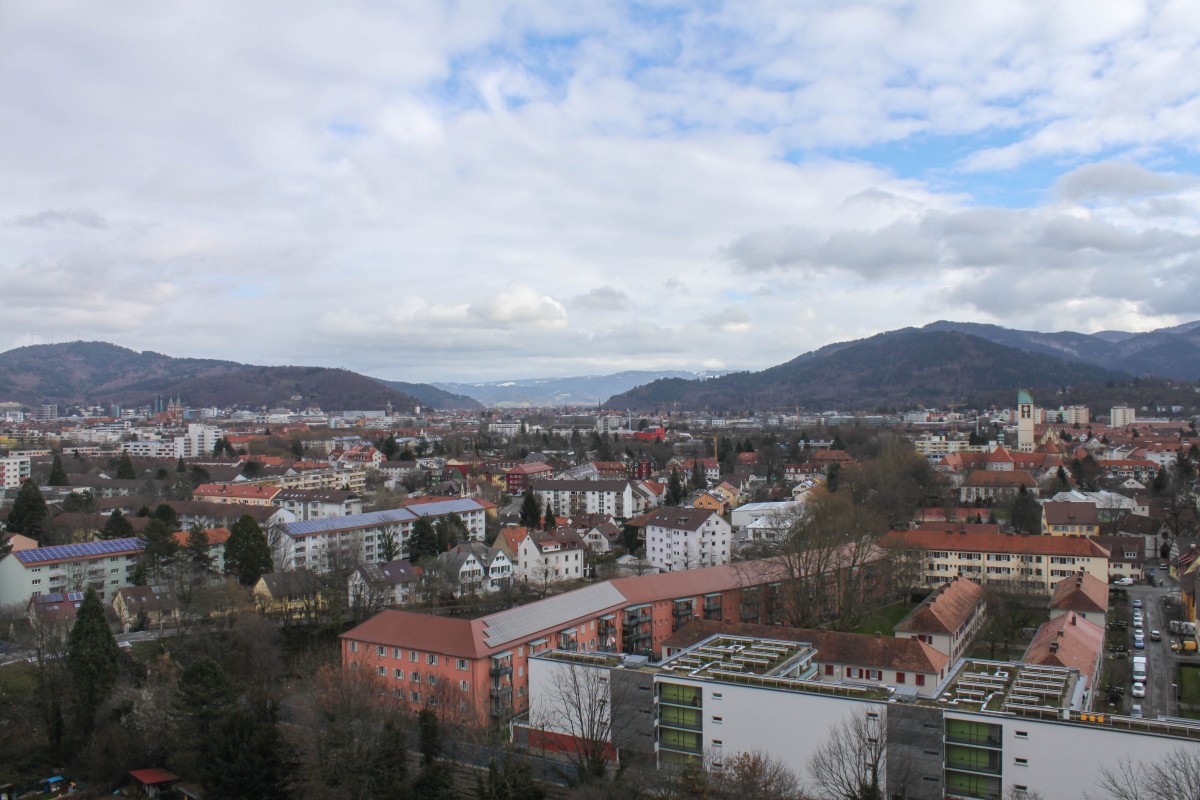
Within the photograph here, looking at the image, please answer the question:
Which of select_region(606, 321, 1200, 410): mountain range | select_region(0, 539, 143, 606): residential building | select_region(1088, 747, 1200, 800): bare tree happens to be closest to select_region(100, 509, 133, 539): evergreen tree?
select_region(0, 539, 143, 606): residential building

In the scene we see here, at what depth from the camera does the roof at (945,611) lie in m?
21.4

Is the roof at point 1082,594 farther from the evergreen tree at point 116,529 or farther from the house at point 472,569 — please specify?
the evergreen tree at point 116,529

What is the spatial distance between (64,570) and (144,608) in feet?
15.3

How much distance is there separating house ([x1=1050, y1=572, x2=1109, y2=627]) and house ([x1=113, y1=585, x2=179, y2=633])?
24.7 m

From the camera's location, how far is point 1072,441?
71.2 meters

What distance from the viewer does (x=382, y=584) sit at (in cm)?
2723

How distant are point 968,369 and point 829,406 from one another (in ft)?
90.8

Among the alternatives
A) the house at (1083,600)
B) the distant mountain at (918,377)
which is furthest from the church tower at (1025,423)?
the distant mountain at (918,377)

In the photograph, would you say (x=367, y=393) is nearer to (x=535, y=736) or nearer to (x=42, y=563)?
(x=42, y=563)

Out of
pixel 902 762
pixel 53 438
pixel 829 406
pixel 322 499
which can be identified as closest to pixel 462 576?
pixel 322 499

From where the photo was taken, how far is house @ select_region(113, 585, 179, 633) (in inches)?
1014

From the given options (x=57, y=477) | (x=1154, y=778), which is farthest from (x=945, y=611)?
(x=57, y=477)

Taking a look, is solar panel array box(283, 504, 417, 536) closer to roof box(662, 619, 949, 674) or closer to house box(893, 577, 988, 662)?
roof box(662, 619, 949, 674)

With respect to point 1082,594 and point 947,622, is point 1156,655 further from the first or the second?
point 947,622
